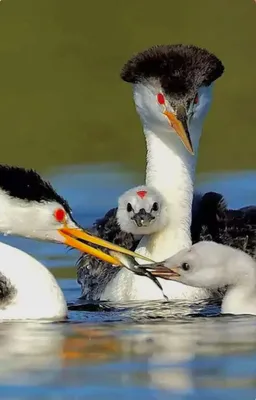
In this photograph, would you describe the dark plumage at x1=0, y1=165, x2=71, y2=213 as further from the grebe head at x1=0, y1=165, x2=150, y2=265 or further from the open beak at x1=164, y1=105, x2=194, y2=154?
the open beak at x1=164, y1=105, x2=194, y2=154

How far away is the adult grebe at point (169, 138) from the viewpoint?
12.5 m

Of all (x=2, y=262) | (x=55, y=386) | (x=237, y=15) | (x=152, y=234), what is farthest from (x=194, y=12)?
(x=55, y=386)

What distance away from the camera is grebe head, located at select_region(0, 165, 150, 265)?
1100 centimetres

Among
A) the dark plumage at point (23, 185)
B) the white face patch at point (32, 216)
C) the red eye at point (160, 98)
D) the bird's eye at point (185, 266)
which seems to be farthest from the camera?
the red eye at point (160, 98)

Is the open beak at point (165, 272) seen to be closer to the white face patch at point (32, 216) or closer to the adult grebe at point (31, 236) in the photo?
the adult grebe at point (31, 236)

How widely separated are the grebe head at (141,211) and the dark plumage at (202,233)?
471 millimetres

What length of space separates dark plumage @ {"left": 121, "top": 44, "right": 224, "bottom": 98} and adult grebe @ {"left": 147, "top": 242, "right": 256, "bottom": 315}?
1552 millimetres

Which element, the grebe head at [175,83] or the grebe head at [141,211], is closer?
the grebe head at [141,211]

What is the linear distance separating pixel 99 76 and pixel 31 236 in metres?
10.5

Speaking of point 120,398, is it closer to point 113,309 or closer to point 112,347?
point 112,347

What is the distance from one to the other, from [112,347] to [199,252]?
165cm

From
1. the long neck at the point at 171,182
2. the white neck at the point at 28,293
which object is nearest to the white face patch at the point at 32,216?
the white neck at the point at 28,293

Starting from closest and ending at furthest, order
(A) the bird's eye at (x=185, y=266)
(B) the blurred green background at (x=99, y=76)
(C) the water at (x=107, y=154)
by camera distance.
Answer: (C) the water at (x=107, y=154), (A) the bird's eye at (x=185, y=266), (B) the blurred green background at (x=99, y=76)

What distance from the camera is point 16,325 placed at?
35.3 ft
